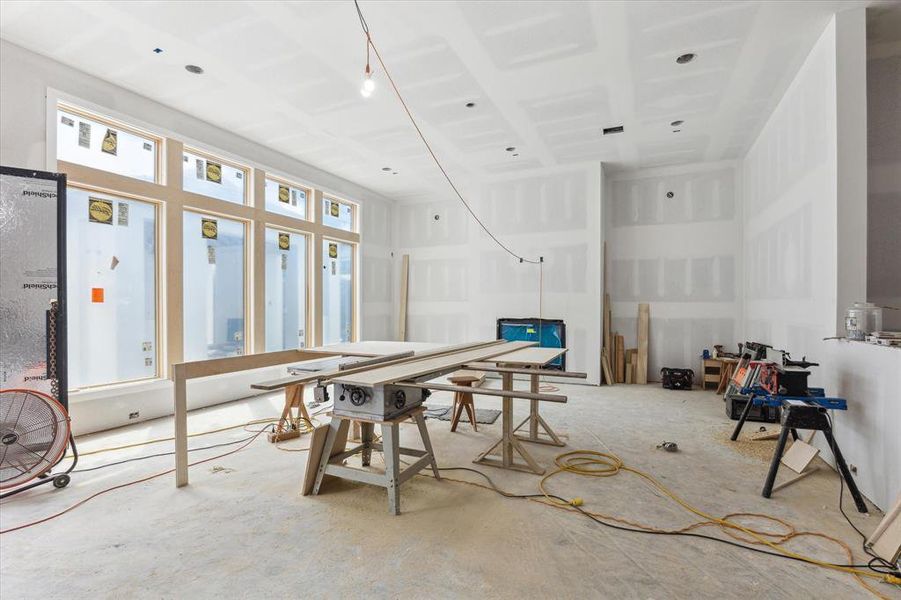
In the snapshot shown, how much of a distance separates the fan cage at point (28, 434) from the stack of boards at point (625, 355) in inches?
253

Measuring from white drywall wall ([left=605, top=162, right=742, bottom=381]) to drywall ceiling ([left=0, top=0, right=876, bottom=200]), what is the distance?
104 centimetres

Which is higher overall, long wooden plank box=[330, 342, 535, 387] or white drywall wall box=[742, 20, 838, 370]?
white drywall wall box=[742, 20, 838, 370]

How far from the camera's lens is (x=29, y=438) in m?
2.77

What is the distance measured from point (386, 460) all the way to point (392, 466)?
54mm

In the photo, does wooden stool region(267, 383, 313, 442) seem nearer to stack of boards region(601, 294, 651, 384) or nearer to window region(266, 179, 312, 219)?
window region(266, 179, 312, 219)

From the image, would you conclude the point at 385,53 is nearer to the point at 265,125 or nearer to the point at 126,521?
the point at 265,125

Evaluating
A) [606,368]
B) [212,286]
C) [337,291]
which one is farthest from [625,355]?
[212,286]

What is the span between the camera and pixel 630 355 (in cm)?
695

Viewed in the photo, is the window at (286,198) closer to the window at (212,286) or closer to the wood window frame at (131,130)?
the window at (212,286)

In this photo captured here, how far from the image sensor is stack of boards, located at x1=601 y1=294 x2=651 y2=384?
675 centimetres

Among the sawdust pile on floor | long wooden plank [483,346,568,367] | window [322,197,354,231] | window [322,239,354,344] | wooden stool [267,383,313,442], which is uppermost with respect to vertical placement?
window [322,197,354,231]

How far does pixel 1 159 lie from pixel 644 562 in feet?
18.0

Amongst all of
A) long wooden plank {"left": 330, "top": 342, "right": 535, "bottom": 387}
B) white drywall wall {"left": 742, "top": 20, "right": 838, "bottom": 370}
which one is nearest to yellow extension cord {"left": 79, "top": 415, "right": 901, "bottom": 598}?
long wooden plank {"left": 330, "top": 342, "right": 535, "bottom": 387}

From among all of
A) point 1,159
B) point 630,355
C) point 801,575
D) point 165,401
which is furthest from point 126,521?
point 630,355
